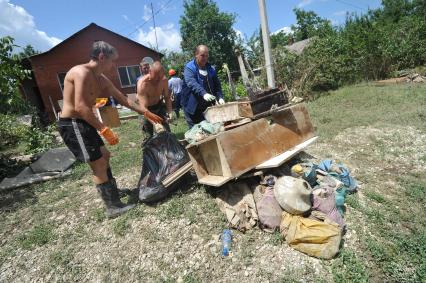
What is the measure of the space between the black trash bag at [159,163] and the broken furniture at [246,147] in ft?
0.88

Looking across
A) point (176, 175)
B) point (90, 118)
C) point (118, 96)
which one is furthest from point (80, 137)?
point (176, 175)

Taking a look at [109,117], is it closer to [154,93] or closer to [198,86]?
[154,93]

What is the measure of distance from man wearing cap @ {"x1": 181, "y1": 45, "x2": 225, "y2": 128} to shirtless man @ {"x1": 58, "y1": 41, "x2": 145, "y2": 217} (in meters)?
1.11

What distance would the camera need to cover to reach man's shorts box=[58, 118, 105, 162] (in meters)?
2.91

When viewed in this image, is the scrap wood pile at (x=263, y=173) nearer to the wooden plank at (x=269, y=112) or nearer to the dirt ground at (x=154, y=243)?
the wooden plank at (x=269, y=112)

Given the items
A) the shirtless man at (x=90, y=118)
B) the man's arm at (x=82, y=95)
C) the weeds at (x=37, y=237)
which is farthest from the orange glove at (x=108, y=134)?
the weeds at (x=37, y=237)

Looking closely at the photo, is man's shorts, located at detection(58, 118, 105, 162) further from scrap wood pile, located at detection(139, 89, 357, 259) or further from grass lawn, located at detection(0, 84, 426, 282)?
grass lawn, located at detection(0, 84, 426, 282)

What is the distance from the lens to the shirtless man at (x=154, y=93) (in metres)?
3.93

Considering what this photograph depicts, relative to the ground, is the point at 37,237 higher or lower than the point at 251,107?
lower

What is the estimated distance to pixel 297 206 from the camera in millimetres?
2627

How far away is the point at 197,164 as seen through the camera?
3.25 m

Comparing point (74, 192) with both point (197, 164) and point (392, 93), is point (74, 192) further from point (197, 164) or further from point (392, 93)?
point (392, 93)

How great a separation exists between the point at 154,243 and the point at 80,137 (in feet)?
4.29

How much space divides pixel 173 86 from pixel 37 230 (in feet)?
16.9
